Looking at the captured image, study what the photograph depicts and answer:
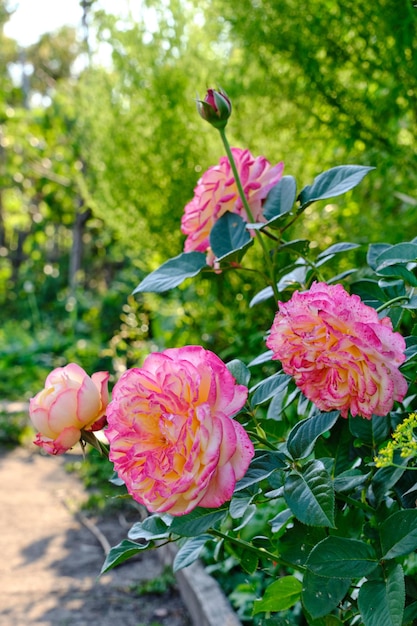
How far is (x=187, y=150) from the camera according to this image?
261cm

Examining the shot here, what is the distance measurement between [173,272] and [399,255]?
0.30m

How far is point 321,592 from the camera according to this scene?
660 mm

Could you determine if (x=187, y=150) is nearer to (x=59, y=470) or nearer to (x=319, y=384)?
(x=319, y=384)

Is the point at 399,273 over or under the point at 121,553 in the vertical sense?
over

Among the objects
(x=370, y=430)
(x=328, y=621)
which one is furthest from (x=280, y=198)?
(x=328, y=621)

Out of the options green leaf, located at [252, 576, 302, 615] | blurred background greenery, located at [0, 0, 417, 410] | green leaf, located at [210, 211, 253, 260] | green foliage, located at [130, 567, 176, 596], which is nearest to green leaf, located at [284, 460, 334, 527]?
green leaf, located at [252, 576, 302, 615]

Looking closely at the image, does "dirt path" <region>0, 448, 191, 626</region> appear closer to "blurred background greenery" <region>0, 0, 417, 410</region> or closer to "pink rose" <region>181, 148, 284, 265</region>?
"blurred background greenery" <region>0, 0, 417, 410</region>

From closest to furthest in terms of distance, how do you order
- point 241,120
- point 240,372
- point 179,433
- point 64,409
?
point 179,433, point 64,409, point 240,372, point 241,120

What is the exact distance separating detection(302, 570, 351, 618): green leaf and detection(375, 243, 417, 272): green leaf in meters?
0.33

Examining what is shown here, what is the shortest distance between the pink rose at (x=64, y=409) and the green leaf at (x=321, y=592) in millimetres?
275

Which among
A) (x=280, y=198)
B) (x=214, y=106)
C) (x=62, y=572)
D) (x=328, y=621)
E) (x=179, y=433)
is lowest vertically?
(x=62, y=572)

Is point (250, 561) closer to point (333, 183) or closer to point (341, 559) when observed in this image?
point (341, 559)

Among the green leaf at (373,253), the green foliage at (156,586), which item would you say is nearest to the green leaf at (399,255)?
the green leaf at (373,253)

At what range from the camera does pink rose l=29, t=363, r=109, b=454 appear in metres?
0.68
